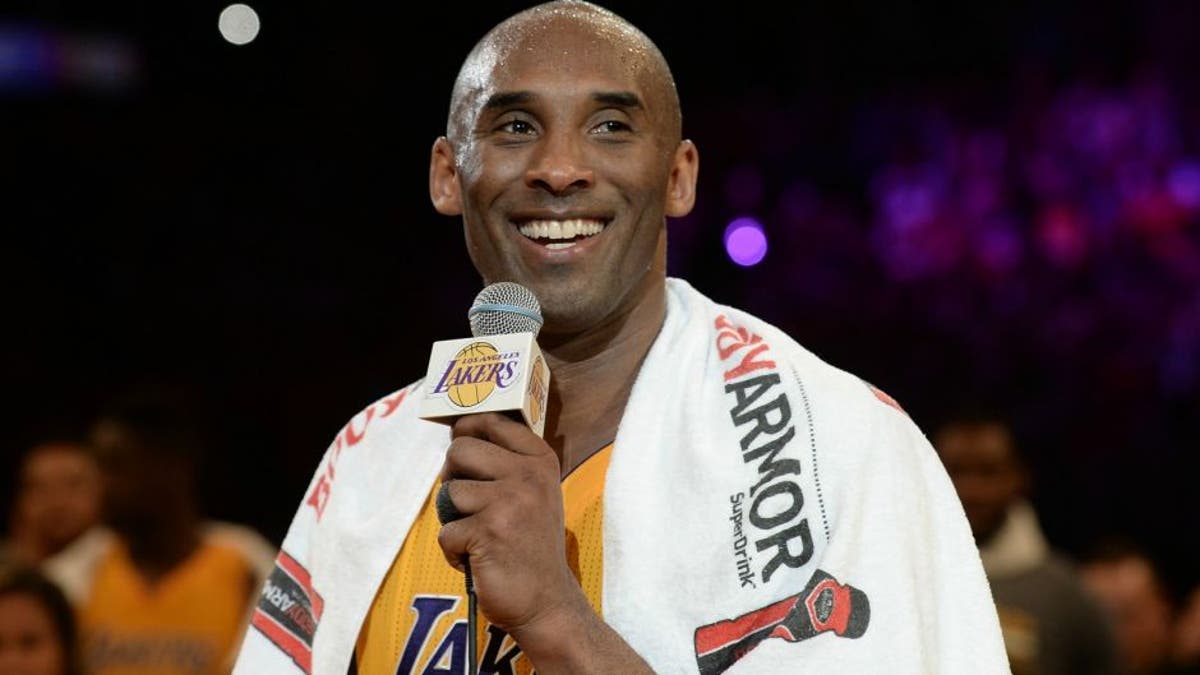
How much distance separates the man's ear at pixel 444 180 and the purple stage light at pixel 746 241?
5701 mm

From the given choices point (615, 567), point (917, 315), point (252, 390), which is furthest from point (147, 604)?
point (917, 315)

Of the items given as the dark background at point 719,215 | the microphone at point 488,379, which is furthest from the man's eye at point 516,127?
the dark background at point 719,215

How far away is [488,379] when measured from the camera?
5.34ft

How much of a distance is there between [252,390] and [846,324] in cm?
295

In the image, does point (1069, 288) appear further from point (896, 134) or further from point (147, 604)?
point (147, 604)

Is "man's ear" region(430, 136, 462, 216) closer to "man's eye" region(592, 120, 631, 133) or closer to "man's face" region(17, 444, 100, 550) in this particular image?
"man's eye" region(592, 120, 631, 133)

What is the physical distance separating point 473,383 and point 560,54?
554mm

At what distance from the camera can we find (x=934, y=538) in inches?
71.1

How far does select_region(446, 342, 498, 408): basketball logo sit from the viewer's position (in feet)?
5.31

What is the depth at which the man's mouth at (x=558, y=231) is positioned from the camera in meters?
1.94

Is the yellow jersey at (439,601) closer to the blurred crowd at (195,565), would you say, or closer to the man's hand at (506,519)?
the man's hand at (506,519)

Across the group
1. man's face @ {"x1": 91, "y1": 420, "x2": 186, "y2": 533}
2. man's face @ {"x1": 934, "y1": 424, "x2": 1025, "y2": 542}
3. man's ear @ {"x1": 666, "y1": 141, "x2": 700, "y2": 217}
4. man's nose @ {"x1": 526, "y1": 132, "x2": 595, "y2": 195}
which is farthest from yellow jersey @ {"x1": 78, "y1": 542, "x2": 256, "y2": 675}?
man's nose @ {"x1": 526, "y1": 132, "x2": 595, "y2": 195}

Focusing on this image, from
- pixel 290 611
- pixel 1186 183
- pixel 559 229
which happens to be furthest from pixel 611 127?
pixel 1186 183

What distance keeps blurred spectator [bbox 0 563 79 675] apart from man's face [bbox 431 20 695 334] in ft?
6.01
